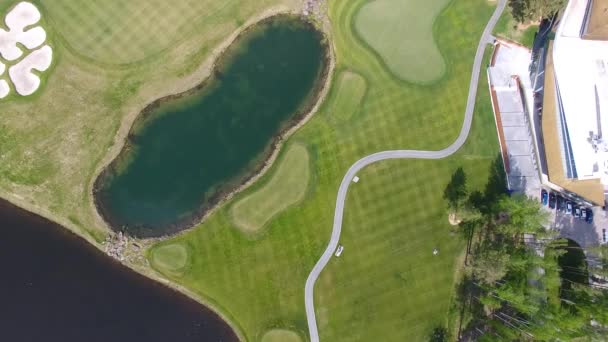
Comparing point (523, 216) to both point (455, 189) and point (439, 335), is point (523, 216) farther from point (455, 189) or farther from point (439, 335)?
point (439, 335)

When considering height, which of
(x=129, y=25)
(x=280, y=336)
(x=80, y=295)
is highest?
(x=129, y=25)

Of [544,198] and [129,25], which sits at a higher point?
[129,25]

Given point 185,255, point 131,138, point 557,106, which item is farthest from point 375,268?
point 131,138

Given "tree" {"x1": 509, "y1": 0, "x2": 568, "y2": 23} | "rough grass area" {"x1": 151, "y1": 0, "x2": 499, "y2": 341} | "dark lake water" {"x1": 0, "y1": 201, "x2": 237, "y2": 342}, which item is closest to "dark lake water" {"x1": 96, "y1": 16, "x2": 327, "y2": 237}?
"rough grass area" {"x1": 151, "y1": 0, "x2": 499, "y2": 341}

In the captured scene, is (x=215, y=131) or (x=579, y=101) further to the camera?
(x=215, y=131)

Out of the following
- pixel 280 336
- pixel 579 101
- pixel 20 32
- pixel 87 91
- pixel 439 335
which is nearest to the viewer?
pixel 280 336

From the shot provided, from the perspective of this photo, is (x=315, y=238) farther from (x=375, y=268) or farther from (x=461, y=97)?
(x=461, y=97)

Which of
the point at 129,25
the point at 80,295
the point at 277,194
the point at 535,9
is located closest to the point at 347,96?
the point at 277,194
